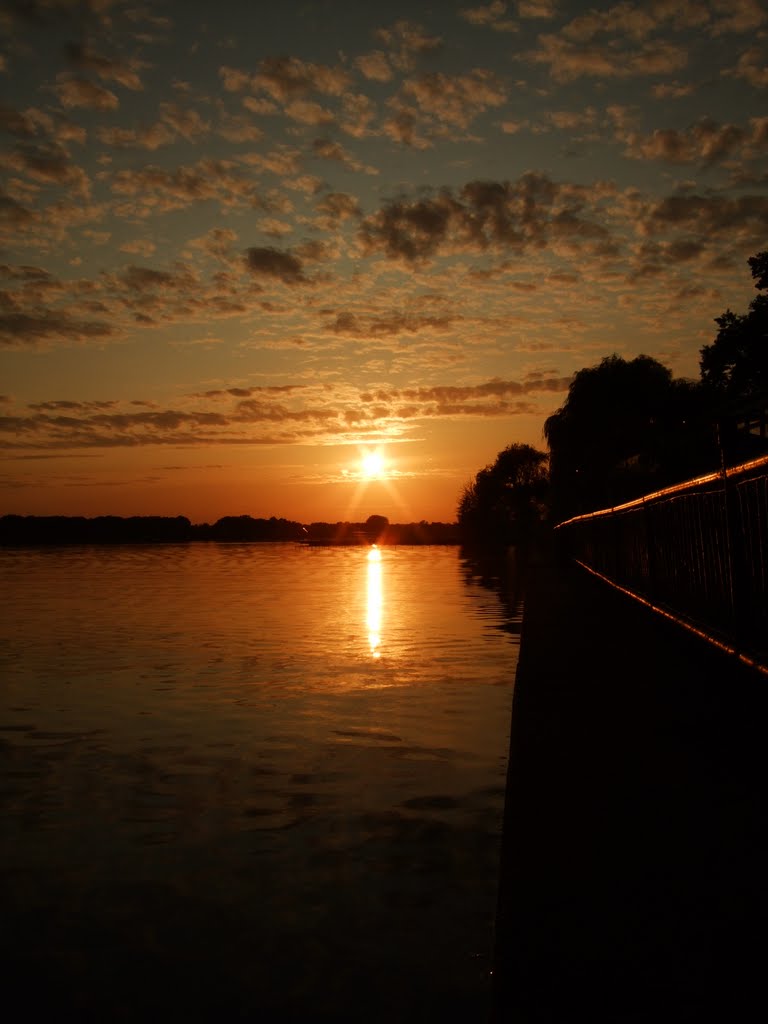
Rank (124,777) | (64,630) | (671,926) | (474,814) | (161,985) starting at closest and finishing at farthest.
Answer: (671,926) < (161,985) < (474,814) < (124,777) < (64,630)

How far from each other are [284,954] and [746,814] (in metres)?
1.71

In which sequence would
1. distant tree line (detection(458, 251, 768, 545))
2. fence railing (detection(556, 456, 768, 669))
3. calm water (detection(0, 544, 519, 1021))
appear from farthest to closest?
distant tree line (detection(458, 251, 768, 545)) → fence railing (detection(556, 456, 768, 669)) → calm water (detection(0, 544, 519, 1021))

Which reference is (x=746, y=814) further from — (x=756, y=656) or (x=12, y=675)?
(x=12, y=675)

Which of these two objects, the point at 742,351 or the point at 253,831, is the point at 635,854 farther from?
the point at 742,351

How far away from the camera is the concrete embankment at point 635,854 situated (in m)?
2.19

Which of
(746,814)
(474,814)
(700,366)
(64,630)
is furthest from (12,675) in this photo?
(700,366)

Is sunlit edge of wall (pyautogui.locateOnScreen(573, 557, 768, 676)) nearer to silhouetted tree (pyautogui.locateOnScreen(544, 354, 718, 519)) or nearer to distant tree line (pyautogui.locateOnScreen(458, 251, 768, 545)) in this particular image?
distant tree line (pyautogui.locateOnScreen(458, 251, 768, 545))

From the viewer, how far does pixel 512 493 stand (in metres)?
114

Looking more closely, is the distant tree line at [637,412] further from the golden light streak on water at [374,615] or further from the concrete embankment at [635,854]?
the concrete embankment at [635,854]

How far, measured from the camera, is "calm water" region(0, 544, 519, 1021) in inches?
126

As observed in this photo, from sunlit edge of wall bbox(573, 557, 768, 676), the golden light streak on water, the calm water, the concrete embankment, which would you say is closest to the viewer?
the concrete embankment

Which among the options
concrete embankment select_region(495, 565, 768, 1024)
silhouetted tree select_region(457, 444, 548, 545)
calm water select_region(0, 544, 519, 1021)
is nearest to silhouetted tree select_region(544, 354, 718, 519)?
calm water select_region(0, 544, 519, 1021)

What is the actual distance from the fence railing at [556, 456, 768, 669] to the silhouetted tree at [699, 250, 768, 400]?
27970 millimetres

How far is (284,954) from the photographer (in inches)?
133
